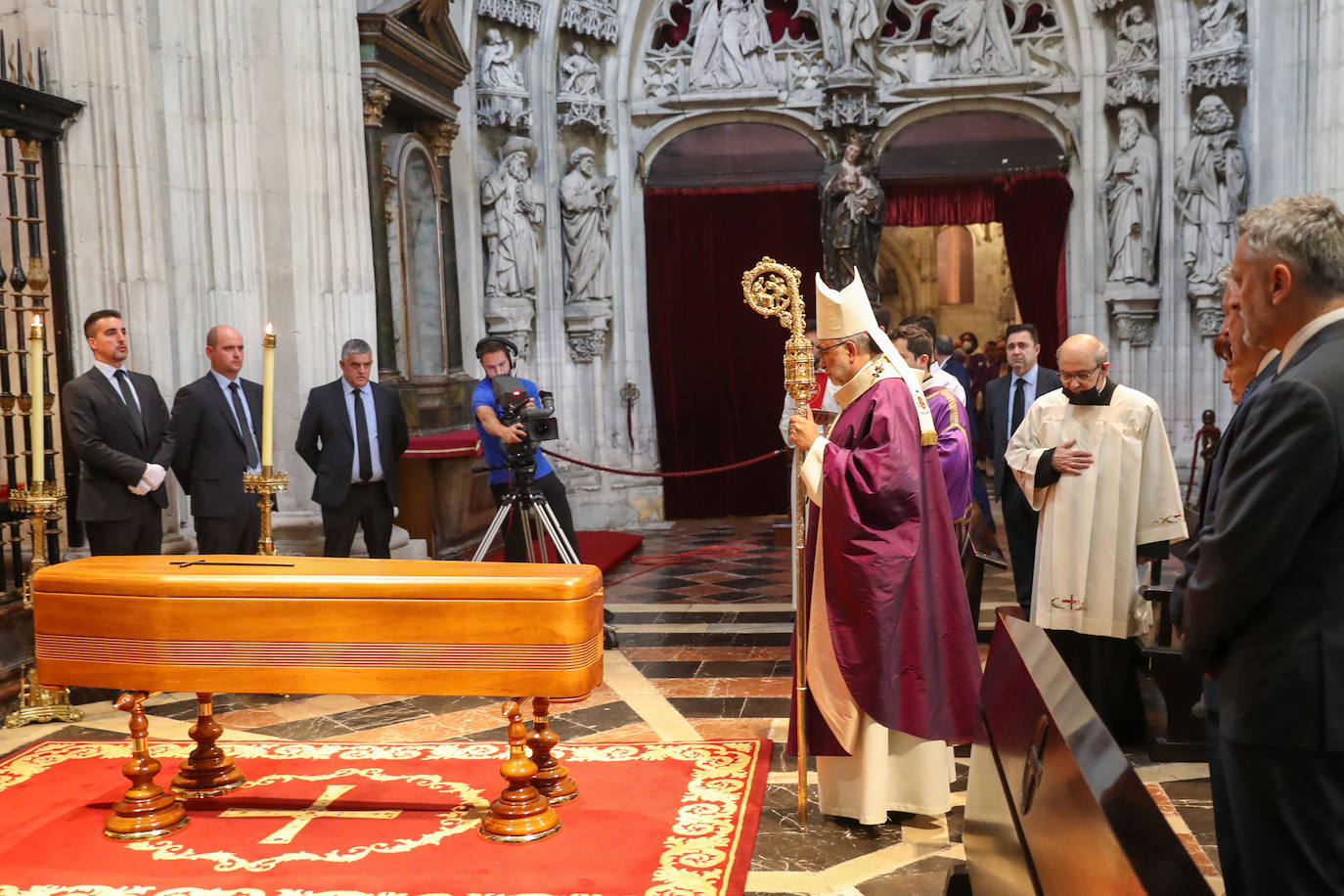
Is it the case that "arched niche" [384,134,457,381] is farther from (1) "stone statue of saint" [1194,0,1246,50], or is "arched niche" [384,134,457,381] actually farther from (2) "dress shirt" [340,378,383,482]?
(1) "stone statue of saint" [1194,0,1246,50]

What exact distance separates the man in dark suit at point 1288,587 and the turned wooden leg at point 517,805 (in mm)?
2264

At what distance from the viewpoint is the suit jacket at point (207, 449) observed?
18.7 ft

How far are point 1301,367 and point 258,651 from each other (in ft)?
9.96

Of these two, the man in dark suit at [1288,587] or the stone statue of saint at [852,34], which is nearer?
the man in dark suit at [1288,587]

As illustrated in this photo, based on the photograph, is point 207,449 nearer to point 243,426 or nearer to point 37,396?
point 243,426

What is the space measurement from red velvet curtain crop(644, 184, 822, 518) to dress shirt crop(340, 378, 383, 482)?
5.53 metres

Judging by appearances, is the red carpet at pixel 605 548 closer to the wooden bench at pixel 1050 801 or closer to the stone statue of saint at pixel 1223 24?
the stone statue of saint at pixel 1223 24

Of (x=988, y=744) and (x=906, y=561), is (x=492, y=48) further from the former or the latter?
(x=988, y=744)

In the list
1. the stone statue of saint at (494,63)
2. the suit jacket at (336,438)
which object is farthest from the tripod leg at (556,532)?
the stone statue of saint at (494,63)

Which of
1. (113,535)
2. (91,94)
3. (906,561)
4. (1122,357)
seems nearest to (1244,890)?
(906,561)

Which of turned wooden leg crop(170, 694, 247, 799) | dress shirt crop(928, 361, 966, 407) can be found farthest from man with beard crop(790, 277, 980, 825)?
turned wooden leg crop(170, 694, 247, 799)

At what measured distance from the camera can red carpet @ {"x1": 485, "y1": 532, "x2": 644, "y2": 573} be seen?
29.3 ft

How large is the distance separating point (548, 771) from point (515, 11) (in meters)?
8.07

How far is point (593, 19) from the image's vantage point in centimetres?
1098
